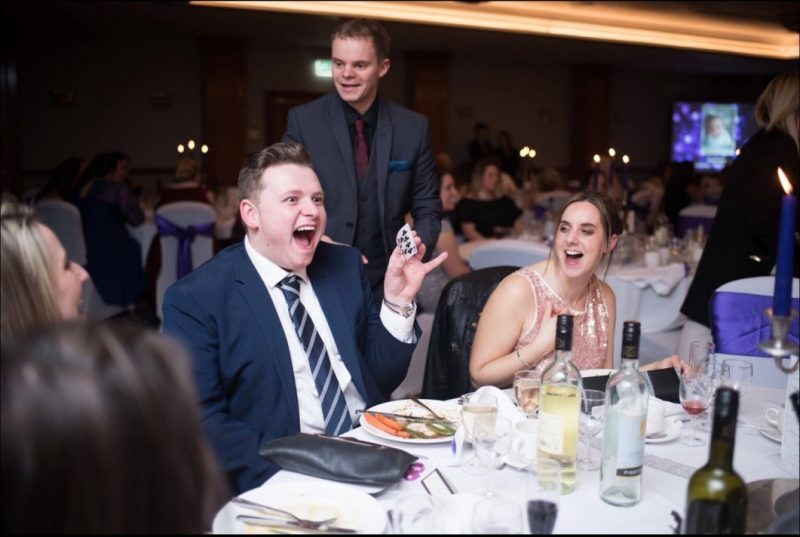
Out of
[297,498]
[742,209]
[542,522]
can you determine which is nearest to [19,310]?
[297,498]

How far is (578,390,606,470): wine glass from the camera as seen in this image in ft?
5.13

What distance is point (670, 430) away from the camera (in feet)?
5.82

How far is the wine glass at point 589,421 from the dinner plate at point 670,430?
111 millimetres

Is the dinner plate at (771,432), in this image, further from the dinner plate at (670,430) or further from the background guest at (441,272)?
the background guest at (441,272)

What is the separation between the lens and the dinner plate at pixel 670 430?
173 cm

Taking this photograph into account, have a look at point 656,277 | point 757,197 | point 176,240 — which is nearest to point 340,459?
point 757,197

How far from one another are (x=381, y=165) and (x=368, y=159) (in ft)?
0.24

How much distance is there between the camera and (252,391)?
2074 mm

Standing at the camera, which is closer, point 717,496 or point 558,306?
point 717,496

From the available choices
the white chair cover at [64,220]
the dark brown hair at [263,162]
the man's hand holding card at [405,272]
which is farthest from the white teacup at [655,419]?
the white chair cover at [64,220]

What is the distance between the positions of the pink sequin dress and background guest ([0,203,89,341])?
1520 millimetres

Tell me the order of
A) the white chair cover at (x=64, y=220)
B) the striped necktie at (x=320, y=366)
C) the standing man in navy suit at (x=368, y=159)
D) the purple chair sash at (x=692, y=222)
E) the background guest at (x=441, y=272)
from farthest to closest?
the purple chair sash at (x=692, y=222) → the white chair cover at (x=64, y=220) → the background guest at (x=441, y=272) → the standing man in navy suit at (x=368, y=159) → the striped necktie at (x=320, y=366)

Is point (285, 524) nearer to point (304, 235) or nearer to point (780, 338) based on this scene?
point (780, 338)

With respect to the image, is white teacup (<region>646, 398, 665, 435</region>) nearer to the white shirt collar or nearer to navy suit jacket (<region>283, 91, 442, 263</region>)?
the white shirt collar
